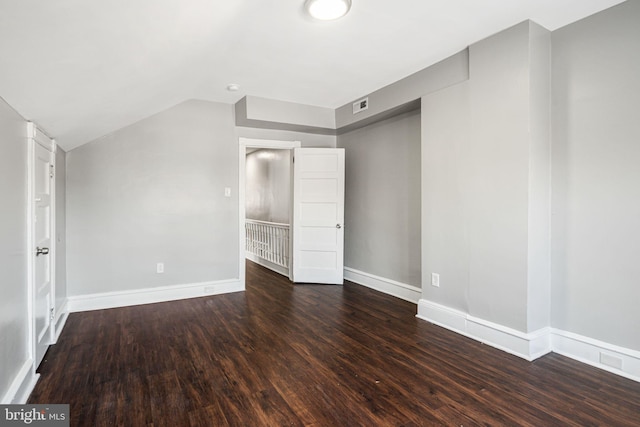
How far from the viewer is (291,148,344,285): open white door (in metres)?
4.86

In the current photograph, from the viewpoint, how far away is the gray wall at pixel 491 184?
2586 mm

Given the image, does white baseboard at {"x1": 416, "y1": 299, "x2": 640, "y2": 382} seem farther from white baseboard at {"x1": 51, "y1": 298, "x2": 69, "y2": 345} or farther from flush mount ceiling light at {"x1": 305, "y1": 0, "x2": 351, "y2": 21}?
white baseboard at {"x1": 51, "y1": 298, "x2": 69, "y2": 345}

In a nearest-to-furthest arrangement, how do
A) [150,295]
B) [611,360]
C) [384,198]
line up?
[611,360] < [150,295] < [384,198]

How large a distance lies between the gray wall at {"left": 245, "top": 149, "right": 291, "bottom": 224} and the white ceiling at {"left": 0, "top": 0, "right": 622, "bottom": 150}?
2.16 meters

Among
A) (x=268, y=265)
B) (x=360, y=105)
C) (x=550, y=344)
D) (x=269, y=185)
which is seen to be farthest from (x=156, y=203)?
(x=550, y=344)

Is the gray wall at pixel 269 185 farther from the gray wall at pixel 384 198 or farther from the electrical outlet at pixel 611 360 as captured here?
the electrical outlet at pixel 611 360

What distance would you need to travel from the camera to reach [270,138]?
15.6 feet

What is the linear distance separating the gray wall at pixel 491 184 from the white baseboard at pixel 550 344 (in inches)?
2.9

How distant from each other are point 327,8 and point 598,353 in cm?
311

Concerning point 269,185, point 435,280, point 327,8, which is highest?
point 327,8

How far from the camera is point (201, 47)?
2.49 meters

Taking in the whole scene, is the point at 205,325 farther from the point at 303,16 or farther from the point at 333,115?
the point at 333,115

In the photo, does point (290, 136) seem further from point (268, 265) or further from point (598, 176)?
point (598, 176)

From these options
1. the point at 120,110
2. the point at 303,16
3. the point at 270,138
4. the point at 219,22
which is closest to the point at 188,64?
the point at 219,22
